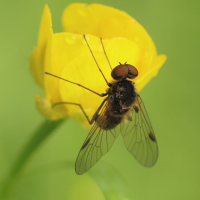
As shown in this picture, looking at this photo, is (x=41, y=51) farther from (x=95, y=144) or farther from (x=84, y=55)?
(x=95, y=144)

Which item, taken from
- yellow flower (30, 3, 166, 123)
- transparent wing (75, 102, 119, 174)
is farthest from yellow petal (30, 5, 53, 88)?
transparent wing (75, 102, 119, 174)

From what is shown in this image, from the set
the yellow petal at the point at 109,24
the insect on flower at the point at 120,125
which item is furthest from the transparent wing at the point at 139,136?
the yellow petal at the point at 109,24

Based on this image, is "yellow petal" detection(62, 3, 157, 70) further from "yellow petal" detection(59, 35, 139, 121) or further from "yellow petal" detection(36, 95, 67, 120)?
"yellow petal" detection(36, 95, 67, 120)

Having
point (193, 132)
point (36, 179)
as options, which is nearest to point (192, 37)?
point (193, 132)

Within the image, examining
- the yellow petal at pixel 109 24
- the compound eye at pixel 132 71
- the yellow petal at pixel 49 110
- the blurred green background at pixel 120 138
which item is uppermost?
the yellow petal at pixel 109 24

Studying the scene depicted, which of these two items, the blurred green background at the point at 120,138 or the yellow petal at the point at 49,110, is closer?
the yellow petal at the point at 49,110

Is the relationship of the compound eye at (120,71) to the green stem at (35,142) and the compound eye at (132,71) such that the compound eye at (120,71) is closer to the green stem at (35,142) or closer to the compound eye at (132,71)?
the compound eye at (132,71)

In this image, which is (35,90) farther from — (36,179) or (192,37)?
(192,37)

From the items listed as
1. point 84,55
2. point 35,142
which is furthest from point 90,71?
point 35,142
